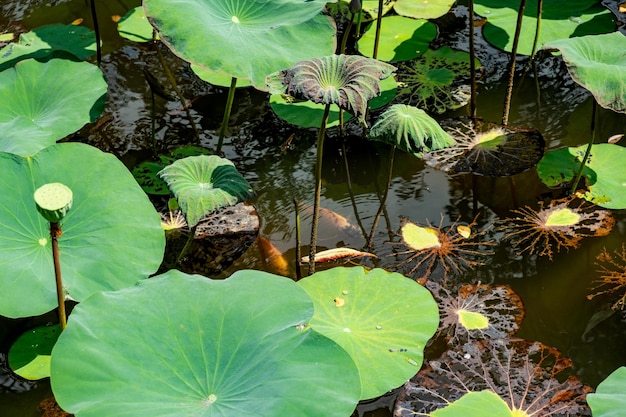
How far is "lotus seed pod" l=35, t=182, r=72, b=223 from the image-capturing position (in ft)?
5.83

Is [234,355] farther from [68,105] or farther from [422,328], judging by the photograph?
[68,105]

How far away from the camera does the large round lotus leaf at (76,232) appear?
2.36 metres

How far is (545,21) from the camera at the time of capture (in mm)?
3949

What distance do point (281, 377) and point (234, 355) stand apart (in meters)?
0.15

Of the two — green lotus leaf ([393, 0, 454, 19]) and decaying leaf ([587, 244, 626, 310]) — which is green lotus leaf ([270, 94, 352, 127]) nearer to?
green lotus leaf ([393, 0, 454, 19])

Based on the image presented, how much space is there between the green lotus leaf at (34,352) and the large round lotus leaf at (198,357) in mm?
621

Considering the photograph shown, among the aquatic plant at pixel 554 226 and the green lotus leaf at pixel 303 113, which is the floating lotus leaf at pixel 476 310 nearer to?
the aquatic plant at pixel 554 226

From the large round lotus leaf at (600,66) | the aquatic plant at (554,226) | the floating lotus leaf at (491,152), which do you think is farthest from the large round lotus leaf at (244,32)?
the aquatic plant at (554,226)

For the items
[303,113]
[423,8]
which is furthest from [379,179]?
[423,8]

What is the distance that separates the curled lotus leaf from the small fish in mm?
876

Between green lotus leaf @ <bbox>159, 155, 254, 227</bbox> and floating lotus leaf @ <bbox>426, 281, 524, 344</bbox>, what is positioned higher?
green lotus leaf @ <bbox>159, 155, 254, 227</bbox>

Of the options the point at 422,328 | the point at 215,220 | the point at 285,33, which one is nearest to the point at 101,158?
the point at 215,220

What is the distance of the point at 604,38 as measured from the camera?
3146mm

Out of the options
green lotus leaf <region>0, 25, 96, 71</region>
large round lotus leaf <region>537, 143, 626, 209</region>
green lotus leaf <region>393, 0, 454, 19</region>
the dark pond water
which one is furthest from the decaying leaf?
green lotus leaf <region>0, 25, 96, 71</region>
